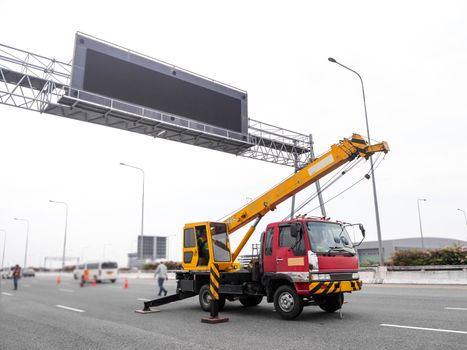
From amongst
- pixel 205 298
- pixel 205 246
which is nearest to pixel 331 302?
pixel 205 298

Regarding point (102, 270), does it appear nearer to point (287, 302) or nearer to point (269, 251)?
point (269, 251)

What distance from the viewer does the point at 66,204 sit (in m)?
52.4

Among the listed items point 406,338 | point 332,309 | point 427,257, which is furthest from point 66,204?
point 406,338

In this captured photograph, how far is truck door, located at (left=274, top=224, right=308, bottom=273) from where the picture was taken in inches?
348

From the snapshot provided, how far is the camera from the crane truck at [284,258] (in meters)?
8.82

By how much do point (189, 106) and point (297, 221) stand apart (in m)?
11.6

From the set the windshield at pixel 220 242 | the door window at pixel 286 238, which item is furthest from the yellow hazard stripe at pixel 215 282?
the door window at pixel 286 238

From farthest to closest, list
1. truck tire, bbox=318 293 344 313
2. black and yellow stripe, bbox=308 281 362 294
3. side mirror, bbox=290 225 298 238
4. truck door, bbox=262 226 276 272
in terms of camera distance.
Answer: truck tire, bbox=318 293 344 313
truck door, bbox=262 226 276 272
side mirror, bbox=290 225 298 238
black and yellow stripe, bbox=308 281 362 294

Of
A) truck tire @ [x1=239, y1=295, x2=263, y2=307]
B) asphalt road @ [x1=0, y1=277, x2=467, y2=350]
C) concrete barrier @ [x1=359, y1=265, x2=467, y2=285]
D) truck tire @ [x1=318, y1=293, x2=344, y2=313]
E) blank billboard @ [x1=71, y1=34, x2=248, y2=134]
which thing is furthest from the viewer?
concrete barrier @ [x1=359, y1=265, x2=467, y2=285]

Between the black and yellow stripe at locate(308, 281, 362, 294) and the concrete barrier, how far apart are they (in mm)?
12106

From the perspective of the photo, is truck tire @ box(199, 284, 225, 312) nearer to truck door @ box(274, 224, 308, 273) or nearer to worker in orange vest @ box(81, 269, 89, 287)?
truck door @ box(274, 224, 308, 273)

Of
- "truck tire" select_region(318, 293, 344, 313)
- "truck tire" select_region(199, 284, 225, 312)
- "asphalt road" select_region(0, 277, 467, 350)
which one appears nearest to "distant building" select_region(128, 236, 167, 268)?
"truck tire" select_region(199, 284, 225, 312)

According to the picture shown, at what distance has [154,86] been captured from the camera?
60.0ft

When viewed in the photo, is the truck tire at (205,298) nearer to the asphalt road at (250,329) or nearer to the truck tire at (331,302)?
the asphalt road at (250,329)
